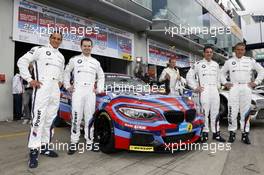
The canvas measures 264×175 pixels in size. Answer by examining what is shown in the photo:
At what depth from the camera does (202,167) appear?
134 inches

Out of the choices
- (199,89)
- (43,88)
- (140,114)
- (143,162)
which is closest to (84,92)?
(43,88)

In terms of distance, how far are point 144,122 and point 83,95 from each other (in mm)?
1120

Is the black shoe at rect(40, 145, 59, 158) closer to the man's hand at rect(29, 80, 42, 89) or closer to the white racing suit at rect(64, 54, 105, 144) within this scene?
the white racing suit at rect(64, 54, 105, 144)

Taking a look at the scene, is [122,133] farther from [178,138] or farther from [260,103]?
[260,103]

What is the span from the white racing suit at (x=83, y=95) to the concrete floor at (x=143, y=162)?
38 cm

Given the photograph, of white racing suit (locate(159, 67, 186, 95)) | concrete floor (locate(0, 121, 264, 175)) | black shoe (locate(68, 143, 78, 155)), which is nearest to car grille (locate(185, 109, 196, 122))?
concrete floor (locate(0, 121, 264, 175))

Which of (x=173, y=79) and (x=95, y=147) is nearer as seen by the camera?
(x=95, y=147)

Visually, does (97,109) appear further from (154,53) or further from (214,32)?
(214,32)

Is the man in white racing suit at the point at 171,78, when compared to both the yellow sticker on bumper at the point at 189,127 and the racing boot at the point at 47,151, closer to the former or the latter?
the yellow sticker on bumper at the point at 189,127

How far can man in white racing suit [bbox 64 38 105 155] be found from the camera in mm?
4047

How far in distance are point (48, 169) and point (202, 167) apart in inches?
79.1

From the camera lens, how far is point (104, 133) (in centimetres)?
401

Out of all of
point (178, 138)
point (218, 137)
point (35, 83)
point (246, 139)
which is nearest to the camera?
point (35, 83)

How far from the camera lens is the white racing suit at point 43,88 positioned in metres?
3.53
